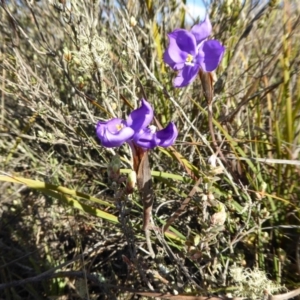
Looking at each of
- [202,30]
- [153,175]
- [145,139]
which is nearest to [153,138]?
[145,139]

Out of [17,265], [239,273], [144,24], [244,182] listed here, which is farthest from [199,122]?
[17,265]

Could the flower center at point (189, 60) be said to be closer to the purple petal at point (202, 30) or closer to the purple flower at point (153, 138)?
the purple petal at point (202, 30)

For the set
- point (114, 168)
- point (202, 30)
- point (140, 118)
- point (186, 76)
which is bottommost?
point (114, 168)

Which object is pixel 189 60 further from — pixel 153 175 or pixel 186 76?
pixel 153 175

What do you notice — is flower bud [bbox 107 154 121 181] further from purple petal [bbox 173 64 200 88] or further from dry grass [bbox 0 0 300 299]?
purple petal [bbox 173 64 200 88]

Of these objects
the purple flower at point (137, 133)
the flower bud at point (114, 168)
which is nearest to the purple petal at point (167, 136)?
the purple flower at point (137, 133)

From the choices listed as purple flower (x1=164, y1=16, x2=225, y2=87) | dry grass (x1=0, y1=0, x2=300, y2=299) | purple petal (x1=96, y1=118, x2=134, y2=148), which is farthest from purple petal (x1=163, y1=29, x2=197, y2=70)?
purple petal (x1=96, y1=118, x2=134, y2=148)
